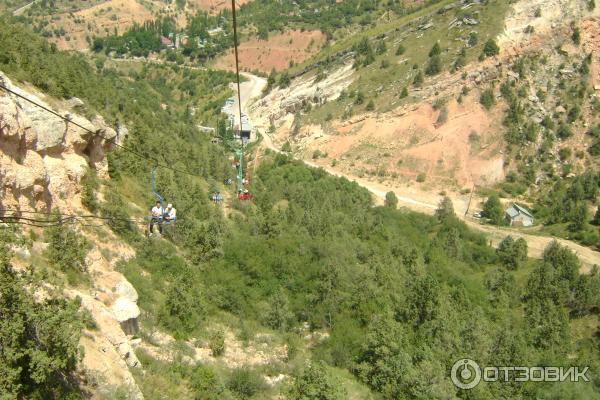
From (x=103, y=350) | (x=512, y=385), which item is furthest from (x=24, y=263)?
(x=512, y=385)

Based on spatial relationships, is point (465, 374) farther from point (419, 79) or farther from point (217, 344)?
point (419, 79)

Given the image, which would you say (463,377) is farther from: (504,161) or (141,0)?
(141,0)

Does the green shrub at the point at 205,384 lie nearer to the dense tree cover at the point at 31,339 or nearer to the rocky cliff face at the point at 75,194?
the rocky cliff face at the point at 75,194

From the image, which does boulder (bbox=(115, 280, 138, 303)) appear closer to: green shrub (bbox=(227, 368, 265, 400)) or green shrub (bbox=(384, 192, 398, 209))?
green shrub (bbox=(227, 368, 265, 400))

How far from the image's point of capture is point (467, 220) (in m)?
62.2

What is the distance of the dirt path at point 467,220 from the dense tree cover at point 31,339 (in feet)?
163

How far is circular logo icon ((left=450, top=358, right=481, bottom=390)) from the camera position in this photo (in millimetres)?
23631

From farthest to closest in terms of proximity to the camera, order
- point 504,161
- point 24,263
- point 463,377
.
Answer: point 504,161 < point 463,377 < point 24,263

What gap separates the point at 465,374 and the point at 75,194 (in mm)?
20873

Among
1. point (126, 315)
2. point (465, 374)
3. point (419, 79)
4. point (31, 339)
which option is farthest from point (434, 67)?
point (31, 339)

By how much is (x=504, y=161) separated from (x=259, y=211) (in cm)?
4421

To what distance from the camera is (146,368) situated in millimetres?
16734

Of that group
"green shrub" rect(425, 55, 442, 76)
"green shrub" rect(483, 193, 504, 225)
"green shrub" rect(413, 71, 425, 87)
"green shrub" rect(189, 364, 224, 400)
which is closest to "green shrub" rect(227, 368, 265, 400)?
"green shrub" rect(189, 364, 224, 400)

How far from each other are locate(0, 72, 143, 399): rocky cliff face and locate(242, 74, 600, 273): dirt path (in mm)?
42752
